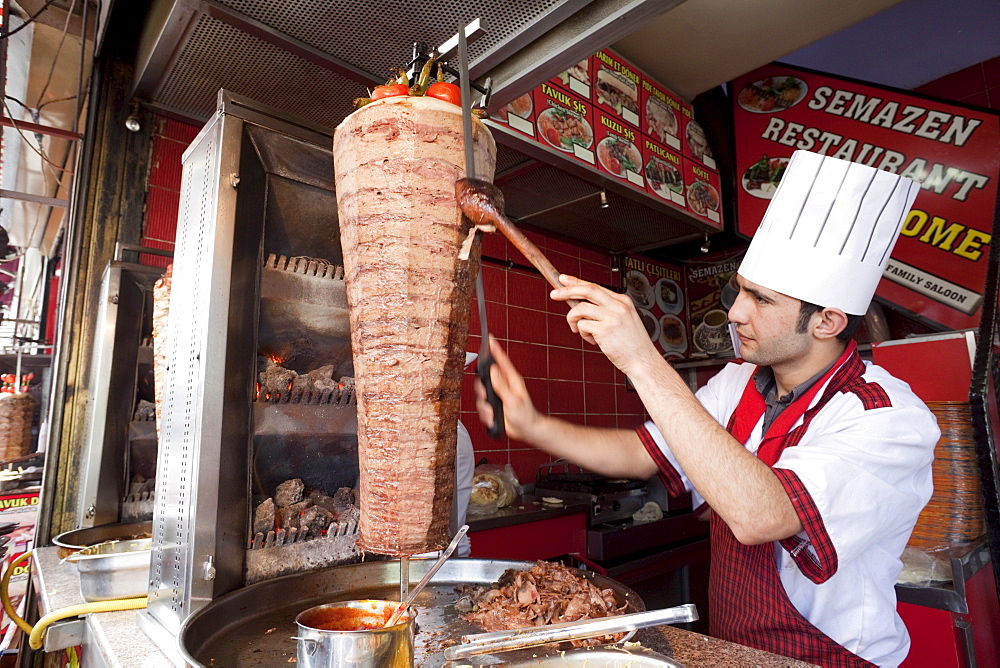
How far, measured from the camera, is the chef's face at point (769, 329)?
1849 mm

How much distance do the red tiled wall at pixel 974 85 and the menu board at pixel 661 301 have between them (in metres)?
2.69

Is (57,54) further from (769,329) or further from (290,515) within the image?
(769,329)

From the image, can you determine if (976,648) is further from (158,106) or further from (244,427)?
(158,106)

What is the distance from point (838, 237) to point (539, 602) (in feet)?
5.16

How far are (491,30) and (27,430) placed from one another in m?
5.14

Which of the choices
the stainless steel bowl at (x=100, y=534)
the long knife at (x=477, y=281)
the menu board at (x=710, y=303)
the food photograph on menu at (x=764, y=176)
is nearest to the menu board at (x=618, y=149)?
the food photograph on menu at (x=764, y=176)

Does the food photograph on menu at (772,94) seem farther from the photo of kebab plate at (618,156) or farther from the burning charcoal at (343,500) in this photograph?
the burning charcoal at (343,500)

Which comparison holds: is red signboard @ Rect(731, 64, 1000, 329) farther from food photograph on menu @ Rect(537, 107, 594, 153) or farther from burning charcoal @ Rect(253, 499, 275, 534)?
burning charcoal @ Rect(253, 499, 275, 534)

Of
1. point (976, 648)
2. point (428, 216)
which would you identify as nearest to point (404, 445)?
point (428, 216)

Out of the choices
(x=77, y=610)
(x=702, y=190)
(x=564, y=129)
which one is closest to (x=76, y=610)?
(x=77, y=610)

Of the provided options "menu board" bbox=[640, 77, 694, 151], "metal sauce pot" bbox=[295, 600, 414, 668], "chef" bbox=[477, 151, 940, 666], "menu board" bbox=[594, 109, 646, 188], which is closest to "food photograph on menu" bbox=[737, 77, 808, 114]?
"menu board" bbox=[640, 77, 694, 151]

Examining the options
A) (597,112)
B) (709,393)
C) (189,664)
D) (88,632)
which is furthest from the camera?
(597,112)

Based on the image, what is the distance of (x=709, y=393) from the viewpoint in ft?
7.82

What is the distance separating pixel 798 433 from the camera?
1.74m
